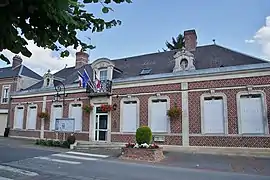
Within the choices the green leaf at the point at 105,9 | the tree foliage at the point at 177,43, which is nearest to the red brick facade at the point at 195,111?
the green leaf at the point at 105,9

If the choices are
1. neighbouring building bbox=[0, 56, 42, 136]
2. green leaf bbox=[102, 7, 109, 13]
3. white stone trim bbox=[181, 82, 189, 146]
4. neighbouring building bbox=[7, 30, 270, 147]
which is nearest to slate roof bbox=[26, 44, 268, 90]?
neighbouring building bbox=[7, 30, 270, 147]

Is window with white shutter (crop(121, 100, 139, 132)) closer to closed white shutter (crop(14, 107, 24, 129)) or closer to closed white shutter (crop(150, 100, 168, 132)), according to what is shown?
closed white shutter (crop(150, 100, 168, 132))

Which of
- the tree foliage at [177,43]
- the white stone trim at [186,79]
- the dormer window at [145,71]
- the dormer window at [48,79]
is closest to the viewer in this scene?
the white stone trim at [186,79]

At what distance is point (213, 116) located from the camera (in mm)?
13453

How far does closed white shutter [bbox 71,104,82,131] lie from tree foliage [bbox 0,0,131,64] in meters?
14.6

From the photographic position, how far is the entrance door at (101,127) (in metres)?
16.6

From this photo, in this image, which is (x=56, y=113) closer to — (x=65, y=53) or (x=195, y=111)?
(x=195, y=111)

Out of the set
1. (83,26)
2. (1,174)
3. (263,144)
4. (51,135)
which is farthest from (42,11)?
(51,135)

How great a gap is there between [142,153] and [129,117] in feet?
15.7

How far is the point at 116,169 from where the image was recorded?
865cm

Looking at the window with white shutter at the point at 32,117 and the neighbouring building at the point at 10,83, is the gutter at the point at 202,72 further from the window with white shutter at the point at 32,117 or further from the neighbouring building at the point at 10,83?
the neighbouring building at the point at 10,83

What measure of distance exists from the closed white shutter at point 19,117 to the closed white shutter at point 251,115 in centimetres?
1670

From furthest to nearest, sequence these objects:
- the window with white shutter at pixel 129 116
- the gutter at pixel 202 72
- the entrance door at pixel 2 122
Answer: the entrance door at pixel 2 122, the window with white shutter at pixel 129 116, the gutter at pixel 202 72

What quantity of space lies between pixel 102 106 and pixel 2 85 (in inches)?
492
